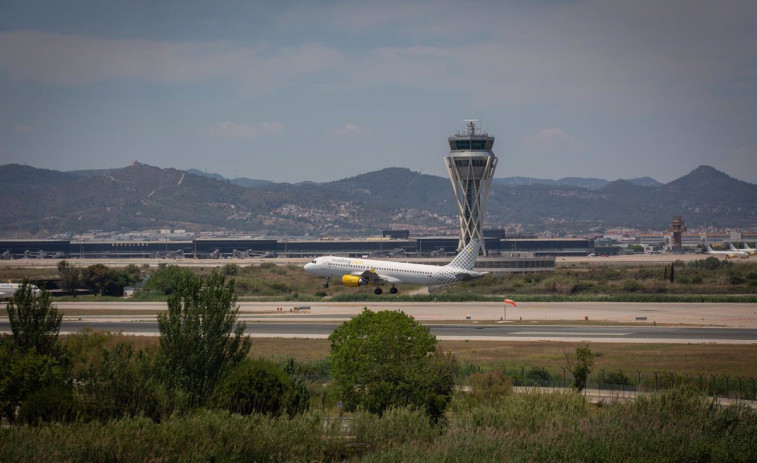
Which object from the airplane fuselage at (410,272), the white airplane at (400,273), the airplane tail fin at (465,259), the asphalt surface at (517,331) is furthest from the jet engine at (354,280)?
the asphalt surface at (517,331)

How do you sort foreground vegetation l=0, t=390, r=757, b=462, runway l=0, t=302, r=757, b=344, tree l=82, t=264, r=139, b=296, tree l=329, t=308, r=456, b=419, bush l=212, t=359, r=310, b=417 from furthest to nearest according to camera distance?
tree l=82, t=264, r=139, b=296 < runway l=0, t=302, r=757, b=344 < tree l=329, t=308, r=456, b=419 < bush l=212, t=359, r=310, b=417 < foreground vegetation l=0, t=390, r=757, b=462

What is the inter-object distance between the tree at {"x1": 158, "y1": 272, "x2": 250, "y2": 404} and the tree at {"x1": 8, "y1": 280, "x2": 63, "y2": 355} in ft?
22.7

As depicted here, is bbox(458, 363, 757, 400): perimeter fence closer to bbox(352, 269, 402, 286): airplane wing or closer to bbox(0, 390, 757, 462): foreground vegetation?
bbox(0, 390, 757, 462): foreground vegetation

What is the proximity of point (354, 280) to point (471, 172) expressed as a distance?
83713mm

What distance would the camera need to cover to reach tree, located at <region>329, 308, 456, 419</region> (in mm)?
36406

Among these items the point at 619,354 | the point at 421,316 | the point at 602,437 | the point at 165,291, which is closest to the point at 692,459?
the point at 602,437

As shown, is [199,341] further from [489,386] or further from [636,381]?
[636,381]

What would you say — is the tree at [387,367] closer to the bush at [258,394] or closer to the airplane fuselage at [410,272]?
the bush at [258,394]

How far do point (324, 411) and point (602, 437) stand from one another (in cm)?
1095

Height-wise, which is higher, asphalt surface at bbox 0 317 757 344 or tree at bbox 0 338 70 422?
tree at bbox 0 338 70 422

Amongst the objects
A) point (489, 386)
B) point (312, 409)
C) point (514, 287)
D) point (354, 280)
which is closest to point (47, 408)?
point (312, 409)

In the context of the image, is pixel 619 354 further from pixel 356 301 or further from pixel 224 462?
pixel 356 301

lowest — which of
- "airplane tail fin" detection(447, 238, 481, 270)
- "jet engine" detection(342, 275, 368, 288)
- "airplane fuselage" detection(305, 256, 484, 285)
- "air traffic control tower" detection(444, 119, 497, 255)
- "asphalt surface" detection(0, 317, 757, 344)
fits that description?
"asphalt surface" detection(0, 317, 757, 344)

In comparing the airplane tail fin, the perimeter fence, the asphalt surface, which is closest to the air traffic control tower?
the airplane tail fin
